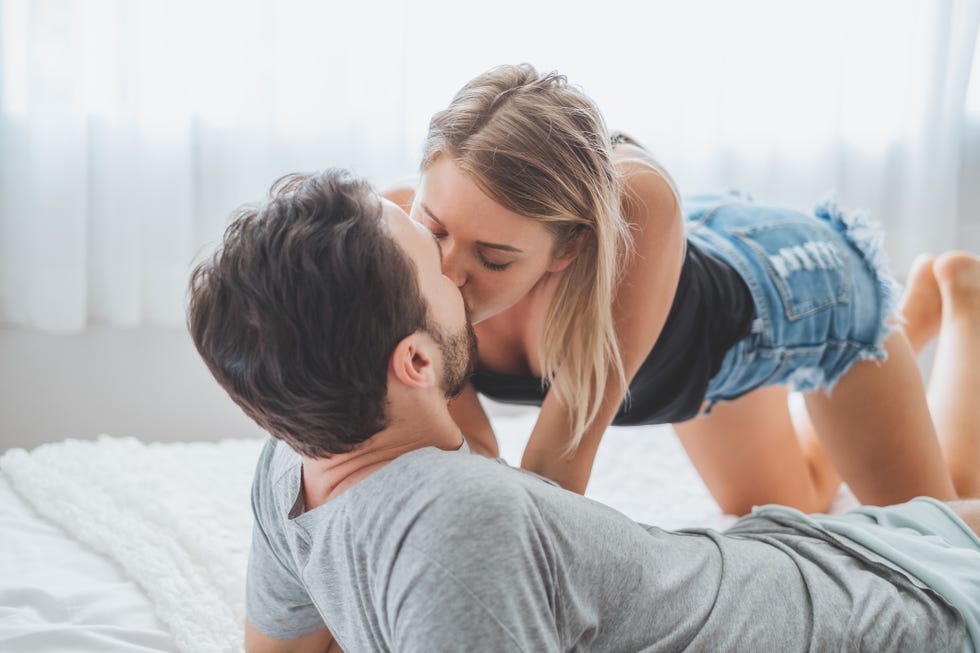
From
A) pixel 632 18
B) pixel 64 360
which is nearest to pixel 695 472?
pixel 632 18

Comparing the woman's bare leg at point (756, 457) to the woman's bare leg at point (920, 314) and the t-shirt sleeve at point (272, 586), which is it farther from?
the t-shirt sleeve at point (272, 586)

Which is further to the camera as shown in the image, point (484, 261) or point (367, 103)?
point (367, 103)

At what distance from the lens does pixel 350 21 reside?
2.15 m

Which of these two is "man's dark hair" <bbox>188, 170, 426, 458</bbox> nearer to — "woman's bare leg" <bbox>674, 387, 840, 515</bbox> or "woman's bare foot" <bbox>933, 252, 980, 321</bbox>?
"woman's bare leg" <bbox>674, 387, 840, 515</bbox>

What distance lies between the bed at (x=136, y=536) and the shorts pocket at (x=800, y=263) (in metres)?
0.45

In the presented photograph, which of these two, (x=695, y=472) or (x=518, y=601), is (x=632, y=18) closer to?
(x=695, y=472)

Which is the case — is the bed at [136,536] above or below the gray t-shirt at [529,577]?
below

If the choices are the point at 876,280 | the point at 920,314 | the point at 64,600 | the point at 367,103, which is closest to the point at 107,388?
the point at 367,103

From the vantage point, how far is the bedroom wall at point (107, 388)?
216cm

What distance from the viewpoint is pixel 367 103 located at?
2.19 metres

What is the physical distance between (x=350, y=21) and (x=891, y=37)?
59.6 inches

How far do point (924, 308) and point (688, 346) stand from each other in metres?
0.74

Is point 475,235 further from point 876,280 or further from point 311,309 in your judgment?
point 876,280

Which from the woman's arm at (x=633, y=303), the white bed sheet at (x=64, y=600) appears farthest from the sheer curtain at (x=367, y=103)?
the woman's arm at (x=633, y=303)
